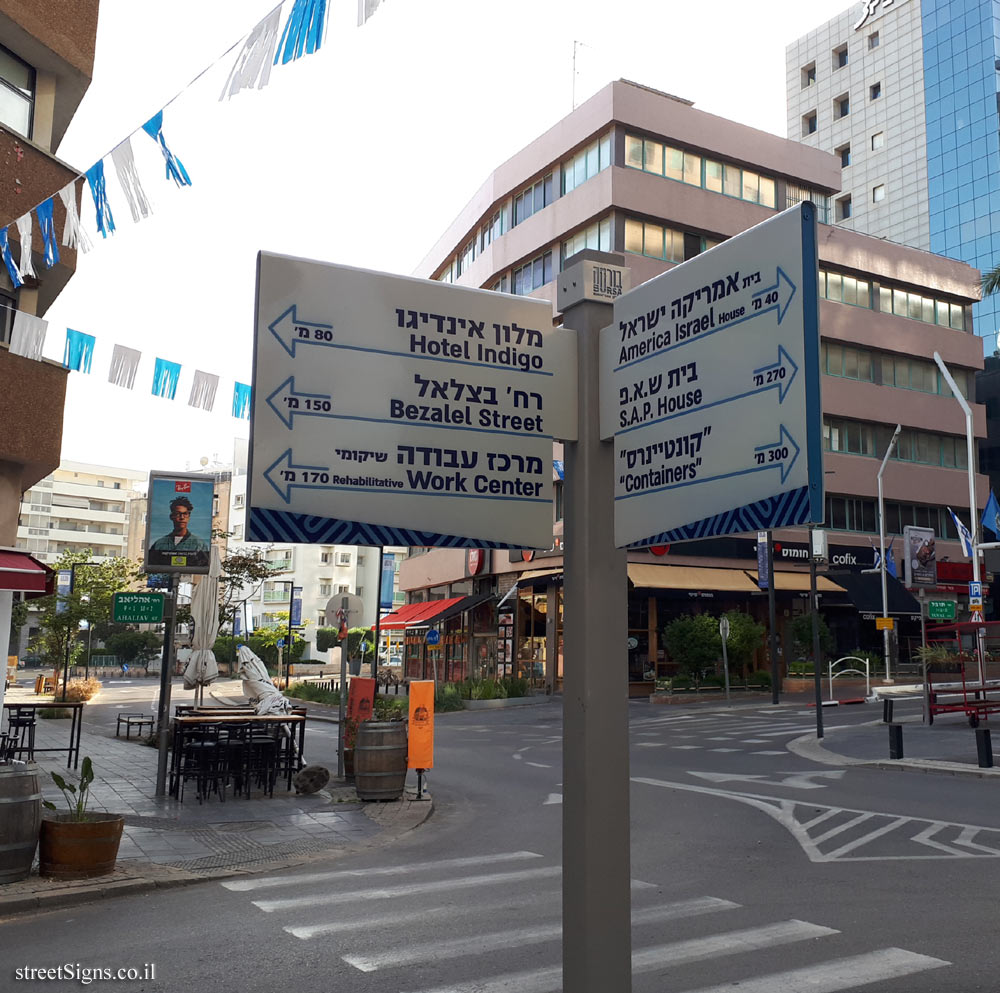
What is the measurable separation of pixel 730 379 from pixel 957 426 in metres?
51.1

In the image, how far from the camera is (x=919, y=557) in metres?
37.1

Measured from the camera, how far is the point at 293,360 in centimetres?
254

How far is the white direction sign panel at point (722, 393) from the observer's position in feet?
7.09

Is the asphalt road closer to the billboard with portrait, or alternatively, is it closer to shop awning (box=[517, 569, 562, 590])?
the billboard with portrait

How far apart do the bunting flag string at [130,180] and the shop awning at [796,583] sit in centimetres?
3301

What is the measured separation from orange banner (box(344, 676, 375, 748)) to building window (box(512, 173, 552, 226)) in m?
31.8

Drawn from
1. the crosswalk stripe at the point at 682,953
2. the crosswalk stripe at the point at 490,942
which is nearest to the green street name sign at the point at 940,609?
the crosswalk stripe at the point at 490,942

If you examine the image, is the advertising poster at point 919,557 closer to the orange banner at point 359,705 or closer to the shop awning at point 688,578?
the shop awning at point 688,578

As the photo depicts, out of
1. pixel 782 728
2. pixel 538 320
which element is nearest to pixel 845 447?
pixel 782 728

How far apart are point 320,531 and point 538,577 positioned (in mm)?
36295

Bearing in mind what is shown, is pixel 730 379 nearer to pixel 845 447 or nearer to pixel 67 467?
pixel 845 447

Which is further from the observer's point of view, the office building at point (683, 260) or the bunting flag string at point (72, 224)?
the office building at point (683, 260)

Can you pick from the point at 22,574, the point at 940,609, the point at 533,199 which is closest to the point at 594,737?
the point at 22,574

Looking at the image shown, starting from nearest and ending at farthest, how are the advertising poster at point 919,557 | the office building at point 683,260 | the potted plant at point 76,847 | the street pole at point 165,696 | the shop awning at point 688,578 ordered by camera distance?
the potted plant at point 76,847, the street pole at point 165,696, the shop awning at point 688,578, the advertising poster at point 919,557, the office building at point 683,260
